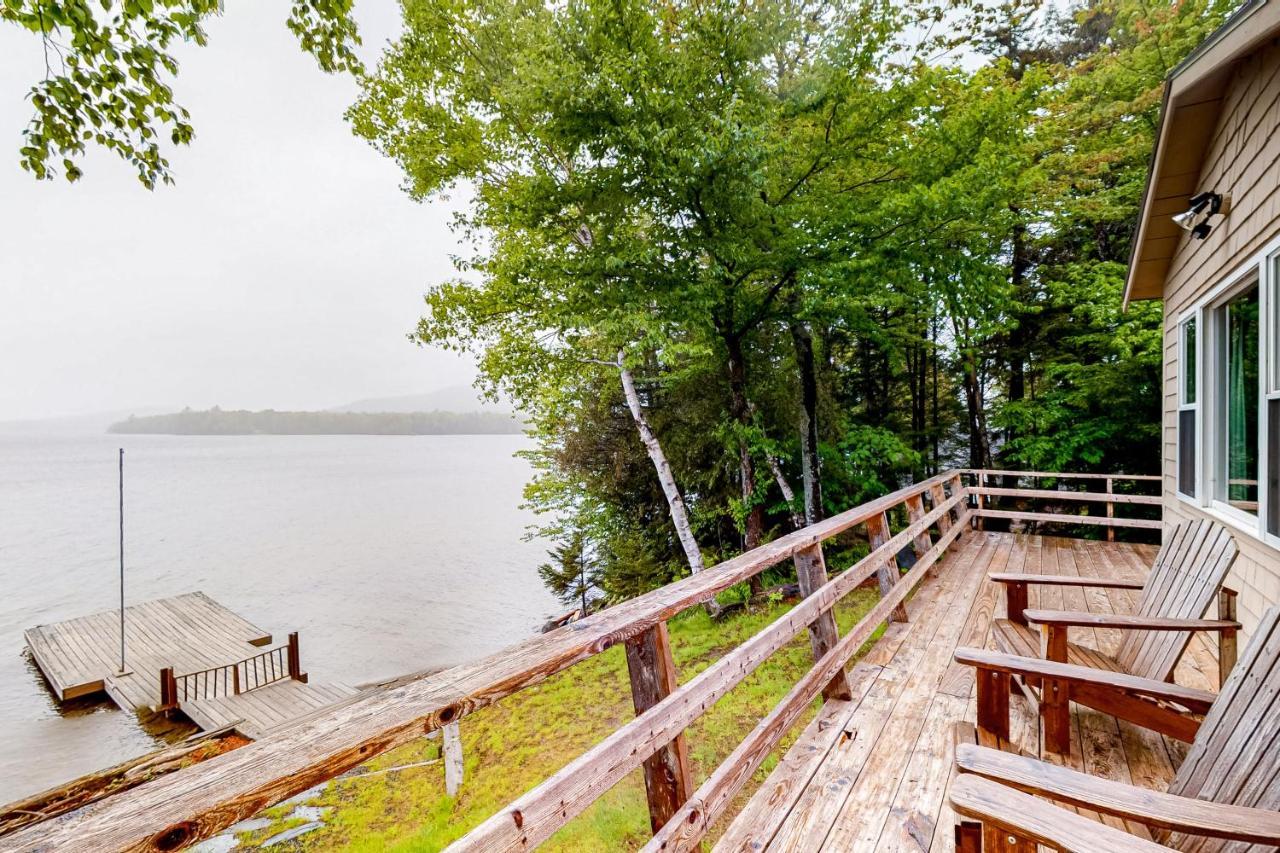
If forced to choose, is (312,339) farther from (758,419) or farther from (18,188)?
(758,419)

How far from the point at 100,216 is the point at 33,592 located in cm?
3406

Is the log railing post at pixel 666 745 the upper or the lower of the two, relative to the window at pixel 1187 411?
lower

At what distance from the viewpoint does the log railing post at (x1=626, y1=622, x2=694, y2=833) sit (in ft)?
5.71

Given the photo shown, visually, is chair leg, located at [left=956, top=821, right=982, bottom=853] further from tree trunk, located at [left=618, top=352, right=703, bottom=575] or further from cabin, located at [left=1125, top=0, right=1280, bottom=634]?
tree trunk, located at [left=618, top=352, right=703, bottom=575]

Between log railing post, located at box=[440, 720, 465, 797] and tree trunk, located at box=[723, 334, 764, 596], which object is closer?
log railing post, located at box=[440, 720, 465, 797]

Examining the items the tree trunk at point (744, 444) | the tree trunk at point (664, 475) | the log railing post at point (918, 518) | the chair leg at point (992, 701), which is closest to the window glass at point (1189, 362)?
the log railing post at point (918, 518)

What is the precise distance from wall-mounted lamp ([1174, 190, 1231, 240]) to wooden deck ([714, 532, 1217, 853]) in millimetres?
2952

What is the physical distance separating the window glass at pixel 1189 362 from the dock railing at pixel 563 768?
12.3 ft

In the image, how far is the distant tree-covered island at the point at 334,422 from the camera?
98.2 metres

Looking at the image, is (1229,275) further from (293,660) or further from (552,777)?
(293,660)

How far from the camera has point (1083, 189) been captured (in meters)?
10.5

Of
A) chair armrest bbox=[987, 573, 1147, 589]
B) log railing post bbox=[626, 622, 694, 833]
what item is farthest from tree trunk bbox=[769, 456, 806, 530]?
log railing post bbox=[626, 622, 694, 833]

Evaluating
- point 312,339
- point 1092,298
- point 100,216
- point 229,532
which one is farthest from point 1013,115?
point 312,339

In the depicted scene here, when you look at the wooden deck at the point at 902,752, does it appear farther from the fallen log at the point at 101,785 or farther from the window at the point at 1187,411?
the fallen log at the point at 101,785
